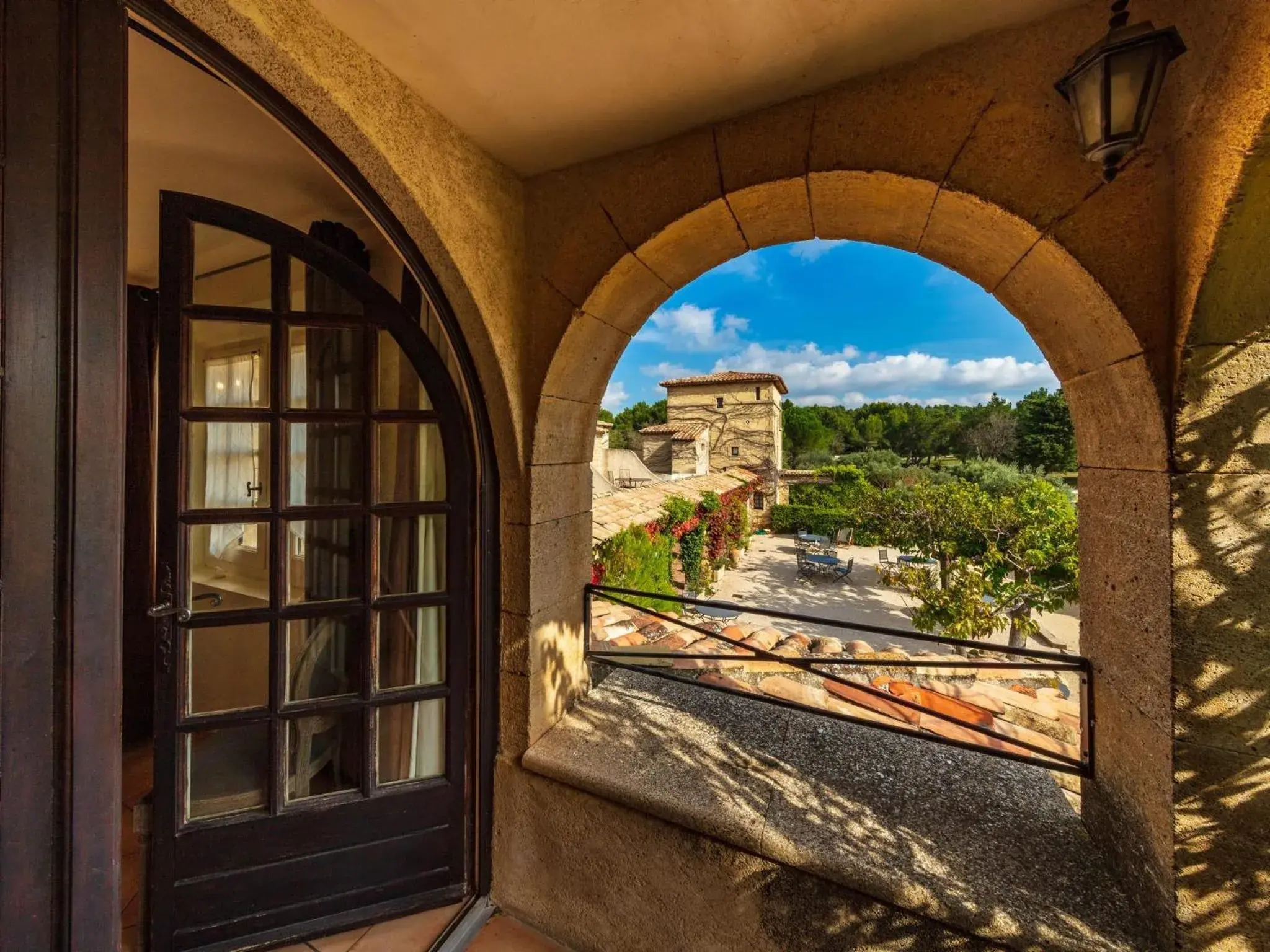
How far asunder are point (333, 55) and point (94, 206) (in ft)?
2.22

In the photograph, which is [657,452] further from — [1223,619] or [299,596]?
[1223,619]

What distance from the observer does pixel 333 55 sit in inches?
48.9

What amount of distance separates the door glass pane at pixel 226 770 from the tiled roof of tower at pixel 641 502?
1.52 metres

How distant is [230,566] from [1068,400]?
2.64 meters

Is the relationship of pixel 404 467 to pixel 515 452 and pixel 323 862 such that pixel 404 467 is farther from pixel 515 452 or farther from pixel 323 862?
pixel 323 862

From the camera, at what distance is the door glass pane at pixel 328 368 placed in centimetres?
170

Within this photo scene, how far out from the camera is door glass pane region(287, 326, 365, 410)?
1.70 meters

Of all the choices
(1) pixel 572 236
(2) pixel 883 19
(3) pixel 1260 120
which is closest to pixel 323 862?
(1) pixel 572 236

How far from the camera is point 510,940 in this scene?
1789 millimetres

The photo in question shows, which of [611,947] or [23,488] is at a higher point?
[23,488]

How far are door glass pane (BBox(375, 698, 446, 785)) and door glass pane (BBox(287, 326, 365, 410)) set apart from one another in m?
1.08

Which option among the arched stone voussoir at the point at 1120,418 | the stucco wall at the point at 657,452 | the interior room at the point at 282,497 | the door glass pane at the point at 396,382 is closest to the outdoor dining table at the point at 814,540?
the stucco wall at the point at 657,452

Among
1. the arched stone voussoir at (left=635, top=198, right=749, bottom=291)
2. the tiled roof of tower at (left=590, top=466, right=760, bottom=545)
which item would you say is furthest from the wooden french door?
the tiled roof of tower at (left=590, top=466, right=760, bottom=545)

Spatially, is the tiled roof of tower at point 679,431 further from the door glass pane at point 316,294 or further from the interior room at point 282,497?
the door glass pane at point 316,294
